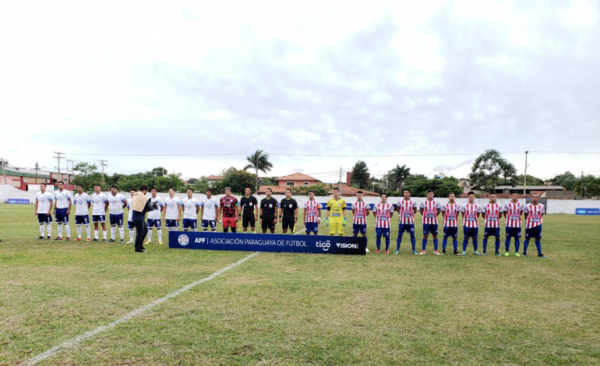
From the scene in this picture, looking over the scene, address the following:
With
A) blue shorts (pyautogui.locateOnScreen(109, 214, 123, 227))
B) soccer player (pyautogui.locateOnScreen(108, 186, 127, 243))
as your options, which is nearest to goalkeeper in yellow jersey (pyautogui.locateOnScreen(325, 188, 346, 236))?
soccer player (pyautogui.locateOnScreen(108, 186, 127, 243))

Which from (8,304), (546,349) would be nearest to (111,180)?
(8,304)

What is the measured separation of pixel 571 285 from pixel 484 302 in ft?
8.26

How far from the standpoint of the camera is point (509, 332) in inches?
163

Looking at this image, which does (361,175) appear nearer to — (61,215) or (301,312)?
(61,215)

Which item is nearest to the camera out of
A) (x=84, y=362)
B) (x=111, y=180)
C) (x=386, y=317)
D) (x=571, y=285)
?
(x=84, y=362)

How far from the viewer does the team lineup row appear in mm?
9961

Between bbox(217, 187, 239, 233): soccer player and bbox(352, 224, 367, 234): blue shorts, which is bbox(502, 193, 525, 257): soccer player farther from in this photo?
bbox(217, 187, 239, 233): soccer player

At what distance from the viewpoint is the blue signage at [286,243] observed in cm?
938

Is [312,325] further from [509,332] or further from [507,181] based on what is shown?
[507,181]

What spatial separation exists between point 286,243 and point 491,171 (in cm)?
6493

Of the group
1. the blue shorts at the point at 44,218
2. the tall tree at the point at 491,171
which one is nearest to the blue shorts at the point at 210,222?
the blue shorts at the point at 44,218

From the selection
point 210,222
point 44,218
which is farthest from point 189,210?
point 44,218

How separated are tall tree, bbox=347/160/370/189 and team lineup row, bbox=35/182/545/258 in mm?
63631

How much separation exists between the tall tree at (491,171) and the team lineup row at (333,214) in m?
59.8
